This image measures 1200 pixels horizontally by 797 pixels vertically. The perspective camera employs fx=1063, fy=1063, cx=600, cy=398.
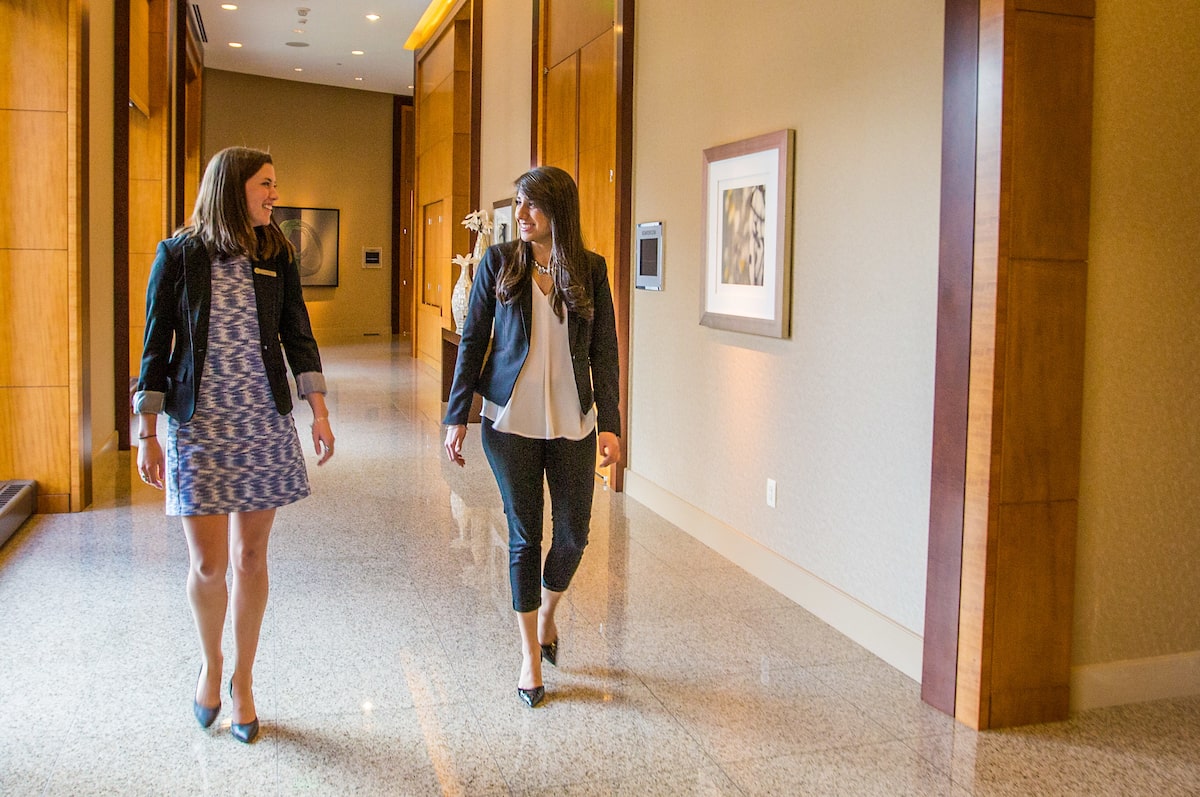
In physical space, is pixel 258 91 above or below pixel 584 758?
above

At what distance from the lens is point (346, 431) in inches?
346

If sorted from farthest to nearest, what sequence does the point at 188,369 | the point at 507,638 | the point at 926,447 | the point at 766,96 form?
the point at 766,96
the point at 507,638
the point at 926,447
the point at 188,369

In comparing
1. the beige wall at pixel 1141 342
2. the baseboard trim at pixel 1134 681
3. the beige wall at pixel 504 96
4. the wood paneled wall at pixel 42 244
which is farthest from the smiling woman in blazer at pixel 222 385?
the beige wall at pixel 504 96

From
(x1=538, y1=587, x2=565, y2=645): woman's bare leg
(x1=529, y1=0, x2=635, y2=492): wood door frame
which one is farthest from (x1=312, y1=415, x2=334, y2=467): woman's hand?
(x1=529, y1=0, x2=635, y2=492): wood door frame

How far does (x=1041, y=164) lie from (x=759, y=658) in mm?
1941

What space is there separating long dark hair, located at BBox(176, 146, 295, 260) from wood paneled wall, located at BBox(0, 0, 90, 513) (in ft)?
10.6

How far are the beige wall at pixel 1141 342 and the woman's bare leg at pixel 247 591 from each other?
2.52 m

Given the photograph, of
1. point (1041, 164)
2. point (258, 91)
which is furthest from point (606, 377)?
point (258, 91)

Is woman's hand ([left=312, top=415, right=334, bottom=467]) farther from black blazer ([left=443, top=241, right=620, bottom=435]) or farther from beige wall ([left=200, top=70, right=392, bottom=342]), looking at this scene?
beige wall ([left=200, top=70, right=392, bottom=342])

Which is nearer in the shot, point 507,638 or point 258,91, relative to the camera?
point 507,638

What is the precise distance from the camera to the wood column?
312cm

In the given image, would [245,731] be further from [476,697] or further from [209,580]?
[476,697]

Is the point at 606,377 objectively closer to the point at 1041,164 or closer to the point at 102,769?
the point at 1041,164

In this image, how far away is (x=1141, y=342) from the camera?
11.2 ft
